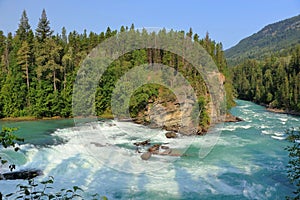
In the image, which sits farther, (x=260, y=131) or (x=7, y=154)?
(x=260, y=131)

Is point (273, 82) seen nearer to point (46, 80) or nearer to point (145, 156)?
point (46, 80)

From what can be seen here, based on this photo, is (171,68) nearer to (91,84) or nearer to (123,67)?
(123,67)

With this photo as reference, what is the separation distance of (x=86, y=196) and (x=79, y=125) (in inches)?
618

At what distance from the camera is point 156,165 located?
1521cm

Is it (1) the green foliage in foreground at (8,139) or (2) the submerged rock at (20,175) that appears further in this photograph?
(2) the submerged rock at (20,175)

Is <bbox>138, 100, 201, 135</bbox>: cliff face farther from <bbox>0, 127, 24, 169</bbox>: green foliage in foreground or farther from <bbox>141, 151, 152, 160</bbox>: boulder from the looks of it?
<bbox>0, 127, 24, 169</bbox>: green foliage in foreground

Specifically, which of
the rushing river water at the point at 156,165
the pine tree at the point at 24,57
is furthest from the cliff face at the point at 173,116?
the pine tree at the point at 24,57

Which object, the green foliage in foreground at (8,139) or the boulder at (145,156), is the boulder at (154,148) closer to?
the boulder at (145,156)

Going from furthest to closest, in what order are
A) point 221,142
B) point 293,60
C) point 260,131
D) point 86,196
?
point 293,60 → point 260,131 → point 221,142 → point 86,196

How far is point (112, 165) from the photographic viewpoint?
49.4 feet

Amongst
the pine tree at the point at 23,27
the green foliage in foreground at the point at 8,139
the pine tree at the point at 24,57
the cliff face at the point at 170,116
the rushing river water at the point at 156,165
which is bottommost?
the rushing river water at the point at 156,165

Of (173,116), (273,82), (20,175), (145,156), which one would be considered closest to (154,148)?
(145,156)

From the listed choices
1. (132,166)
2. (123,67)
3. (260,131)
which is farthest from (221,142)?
(123,67)

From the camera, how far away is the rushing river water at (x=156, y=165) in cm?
1198
